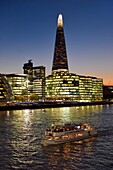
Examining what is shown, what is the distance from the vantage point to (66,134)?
1742 inches

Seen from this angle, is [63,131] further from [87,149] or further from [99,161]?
[99,161]

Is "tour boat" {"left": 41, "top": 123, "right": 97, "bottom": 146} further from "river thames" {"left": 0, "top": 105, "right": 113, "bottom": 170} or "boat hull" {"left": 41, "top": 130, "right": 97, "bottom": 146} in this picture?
"river thames" {"left": 0, "top": 105, "right": 113, "bottom": 170}

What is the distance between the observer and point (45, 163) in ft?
105

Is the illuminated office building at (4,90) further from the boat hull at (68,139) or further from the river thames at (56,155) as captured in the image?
the boat hull at (68,139)

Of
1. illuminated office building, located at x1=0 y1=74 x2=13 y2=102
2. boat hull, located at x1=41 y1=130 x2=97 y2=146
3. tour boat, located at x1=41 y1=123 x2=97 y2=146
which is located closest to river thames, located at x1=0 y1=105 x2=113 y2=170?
boat hull, located at x1=41 y1=130 x2=97 y2=146

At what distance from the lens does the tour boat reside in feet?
139

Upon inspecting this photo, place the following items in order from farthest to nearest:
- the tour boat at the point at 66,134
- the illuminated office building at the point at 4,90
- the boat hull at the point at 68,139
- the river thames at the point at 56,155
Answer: the illuminated office building at the point at 4,90, the tour boat at the point at 66,134, the boat hull at the point at 68,139, the river thames at the point at 56,155

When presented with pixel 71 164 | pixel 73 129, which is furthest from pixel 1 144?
pixel 71 164

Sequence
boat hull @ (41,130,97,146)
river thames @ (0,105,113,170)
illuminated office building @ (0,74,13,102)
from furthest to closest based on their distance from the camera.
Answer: illuminated office building @ (0,74,13,102) < boat hull @ (41,130,97,146) < river thames @ (0,105,113,170)

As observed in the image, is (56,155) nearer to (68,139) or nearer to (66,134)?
(68,139)

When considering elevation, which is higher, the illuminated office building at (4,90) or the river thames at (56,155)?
the illuminated office building at (4,90)

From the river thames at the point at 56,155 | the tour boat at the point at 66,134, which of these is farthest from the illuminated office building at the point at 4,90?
the tour boat at the point at 66,134

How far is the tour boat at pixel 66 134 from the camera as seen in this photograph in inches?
1668

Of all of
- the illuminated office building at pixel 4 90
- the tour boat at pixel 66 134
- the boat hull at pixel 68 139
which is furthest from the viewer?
the illuminated office building at pixel 4 90
